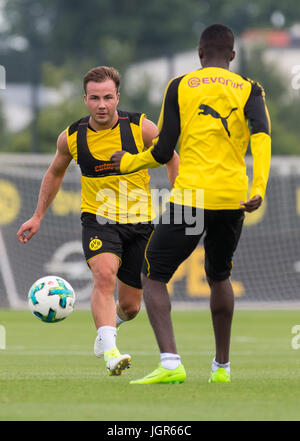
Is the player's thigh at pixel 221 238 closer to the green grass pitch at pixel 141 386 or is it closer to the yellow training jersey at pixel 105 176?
the green grass pitch at pixel 141 386

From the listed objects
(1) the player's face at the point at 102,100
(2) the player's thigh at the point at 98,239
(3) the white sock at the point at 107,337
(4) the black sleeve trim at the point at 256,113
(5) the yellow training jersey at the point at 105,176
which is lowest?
(3) the white sock at the point at 107,337

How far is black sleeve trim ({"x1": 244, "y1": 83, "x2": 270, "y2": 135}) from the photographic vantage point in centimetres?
668

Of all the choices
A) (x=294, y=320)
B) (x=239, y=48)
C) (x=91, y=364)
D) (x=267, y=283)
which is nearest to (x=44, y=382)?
(x=91, y=364)

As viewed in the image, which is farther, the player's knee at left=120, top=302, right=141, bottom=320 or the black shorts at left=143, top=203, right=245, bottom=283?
the player's knee at left=120, top=302, right=141, bottom=320

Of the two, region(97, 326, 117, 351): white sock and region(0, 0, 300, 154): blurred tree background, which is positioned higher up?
region(0, 0, 300, 154): blurred tree background

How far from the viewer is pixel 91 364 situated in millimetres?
8992

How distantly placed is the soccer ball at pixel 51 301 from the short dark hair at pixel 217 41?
2.69 meters

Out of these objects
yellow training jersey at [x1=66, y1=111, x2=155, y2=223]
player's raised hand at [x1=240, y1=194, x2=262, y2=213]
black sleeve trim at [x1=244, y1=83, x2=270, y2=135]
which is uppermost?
yellow training jersey at [x1=66, y1=111, x2=155, y2=223]

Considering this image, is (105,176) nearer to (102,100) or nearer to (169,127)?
(102,100)

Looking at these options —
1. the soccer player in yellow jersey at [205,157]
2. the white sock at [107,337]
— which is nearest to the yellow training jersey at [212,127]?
the soccer player in yellow jersey at [205,157]

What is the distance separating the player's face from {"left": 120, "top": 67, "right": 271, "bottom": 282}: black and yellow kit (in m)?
1.17

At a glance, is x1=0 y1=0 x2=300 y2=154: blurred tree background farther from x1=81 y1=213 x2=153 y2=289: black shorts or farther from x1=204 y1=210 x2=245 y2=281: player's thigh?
x1=204 y1=210 x2=245 y2=281: player's thigh

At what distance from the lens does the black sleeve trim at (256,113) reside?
21.9ft

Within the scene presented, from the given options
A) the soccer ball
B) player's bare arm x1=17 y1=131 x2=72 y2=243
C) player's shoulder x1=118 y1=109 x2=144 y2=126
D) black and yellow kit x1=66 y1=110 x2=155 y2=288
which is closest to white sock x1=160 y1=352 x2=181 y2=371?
black and yellow kit x1=66 y1=110 x2=155 y2=288
